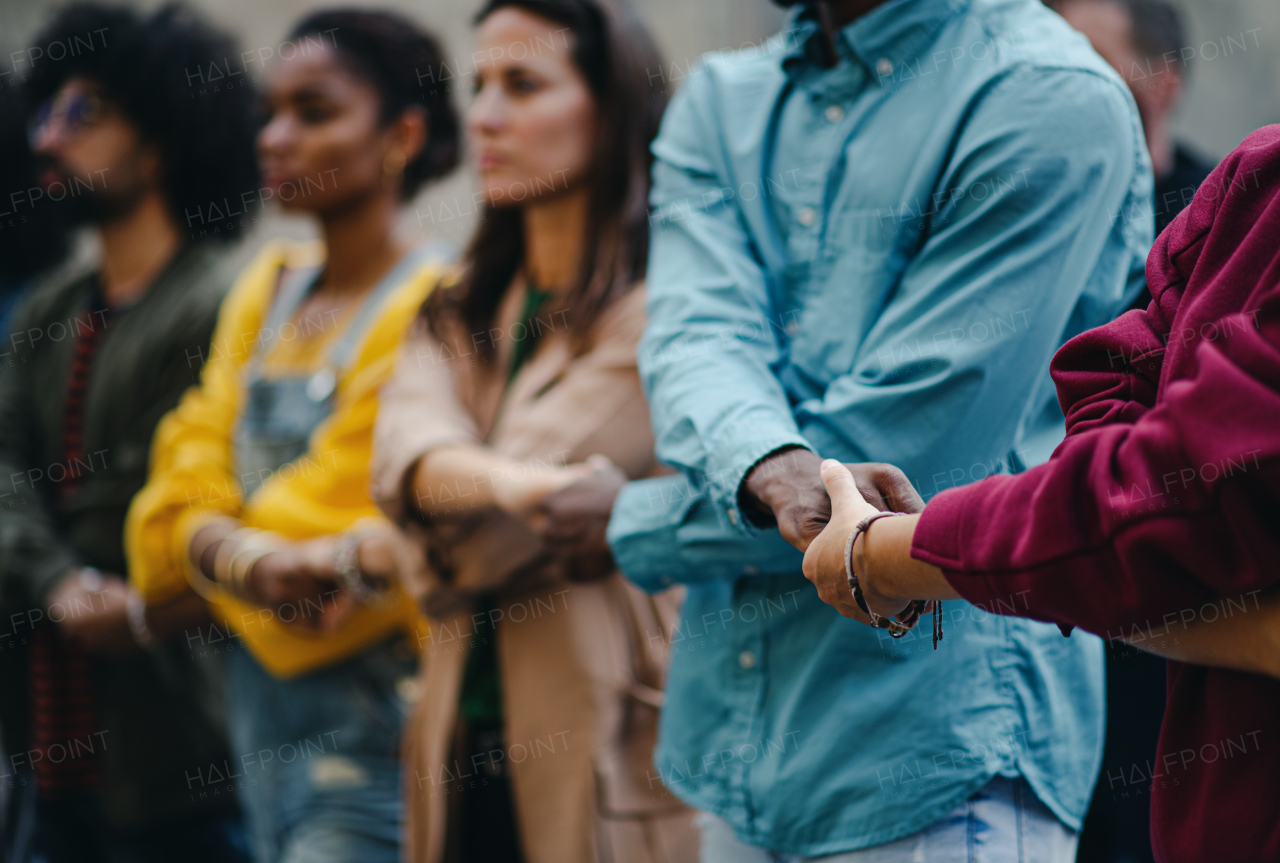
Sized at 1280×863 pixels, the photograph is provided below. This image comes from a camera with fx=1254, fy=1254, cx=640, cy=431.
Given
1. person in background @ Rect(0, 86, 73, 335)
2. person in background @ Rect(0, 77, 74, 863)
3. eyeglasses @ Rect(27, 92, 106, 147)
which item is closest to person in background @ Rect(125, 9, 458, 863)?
eyeglasses @ Rect(27, 92, 106, 147)

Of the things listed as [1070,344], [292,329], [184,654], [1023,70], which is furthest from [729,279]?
[184,654]

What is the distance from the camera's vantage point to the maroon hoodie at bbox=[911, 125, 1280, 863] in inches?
36.8

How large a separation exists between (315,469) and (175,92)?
164cm

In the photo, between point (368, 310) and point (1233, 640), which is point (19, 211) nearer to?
point (368, 310)

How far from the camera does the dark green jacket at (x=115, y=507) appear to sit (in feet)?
10.5

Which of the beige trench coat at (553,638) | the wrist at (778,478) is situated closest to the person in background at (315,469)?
the beige trench coat at (553,638)

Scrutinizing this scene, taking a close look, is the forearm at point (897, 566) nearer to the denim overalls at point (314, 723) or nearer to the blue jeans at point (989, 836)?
the blue jeans at point (989, 836)

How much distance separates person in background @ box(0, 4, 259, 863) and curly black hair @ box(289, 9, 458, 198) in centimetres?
75

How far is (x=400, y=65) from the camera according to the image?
321 cm

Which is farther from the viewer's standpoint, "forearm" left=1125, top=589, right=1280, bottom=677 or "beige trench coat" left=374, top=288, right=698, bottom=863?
"beige trench coat" left=374, top=288, right=698, bottom=863

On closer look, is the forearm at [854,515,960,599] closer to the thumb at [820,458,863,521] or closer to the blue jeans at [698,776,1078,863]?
the thumb at [820,458,863,521]

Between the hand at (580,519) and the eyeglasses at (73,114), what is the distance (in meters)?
2.38

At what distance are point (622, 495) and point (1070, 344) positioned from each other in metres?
0.79

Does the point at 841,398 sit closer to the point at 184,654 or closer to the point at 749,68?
the point at 749,68
